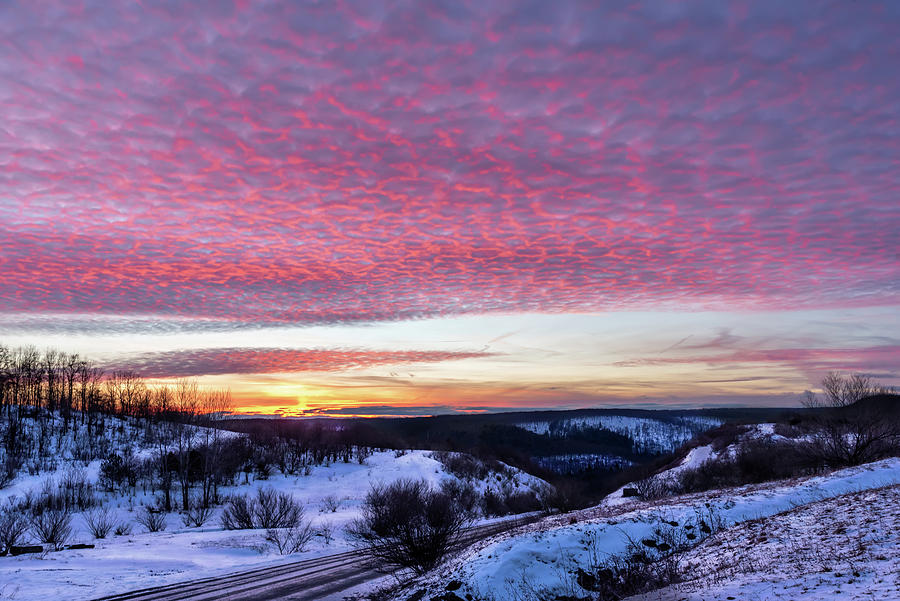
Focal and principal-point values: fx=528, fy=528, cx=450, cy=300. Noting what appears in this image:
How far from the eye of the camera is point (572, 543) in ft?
61.3

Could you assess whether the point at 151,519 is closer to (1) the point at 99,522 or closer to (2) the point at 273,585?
(1) the point at 99,522

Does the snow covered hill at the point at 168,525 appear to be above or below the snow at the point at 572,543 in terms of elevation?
below

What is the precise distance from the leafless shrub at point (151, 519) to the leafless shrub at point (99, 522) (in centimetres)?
267

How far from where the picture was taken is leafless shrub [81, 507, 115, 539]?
43.1 metres

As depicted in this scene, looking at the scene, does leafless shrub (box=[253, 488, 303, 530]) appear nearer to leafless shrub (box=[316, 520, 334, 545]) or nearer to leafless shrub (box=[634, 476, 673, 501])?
leafless shrub (box=[316, 520, 334, 545])

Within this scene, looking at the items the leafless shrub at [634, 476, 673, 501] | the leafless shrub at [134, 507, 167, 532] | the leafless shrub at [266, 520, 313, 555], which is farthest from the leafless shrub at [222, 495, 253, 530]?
the leafless shrub at [634, 476, 673, 501]

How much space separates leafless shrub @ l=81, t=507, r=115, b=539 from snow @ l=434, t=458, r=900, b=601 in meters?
38.8

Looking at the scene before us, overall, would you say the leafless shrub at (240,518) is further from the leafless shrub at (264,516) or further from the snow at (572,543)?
the snow at (572,543)

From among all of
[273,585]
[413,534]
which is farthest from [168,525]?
[413,534]

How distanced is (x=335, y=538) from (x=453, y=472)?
62.6 meters

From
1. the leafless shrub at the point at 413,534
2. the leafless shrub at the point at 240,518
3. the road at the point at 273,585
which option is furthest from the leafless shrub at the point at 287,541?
the leafless shrub at the point at 413,534

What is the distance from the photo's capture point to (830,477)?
2905cm

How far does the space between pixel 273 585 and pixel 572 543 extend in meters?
13.5

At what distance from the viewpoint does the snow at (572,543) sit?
16.1m
